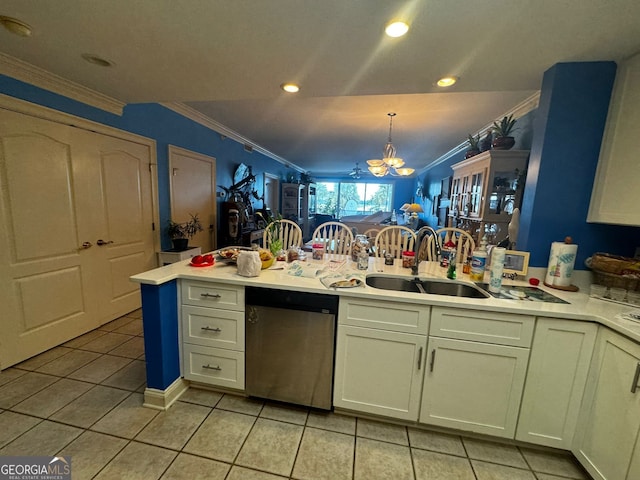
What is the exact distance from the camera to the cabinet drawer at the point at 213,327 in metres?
1.64

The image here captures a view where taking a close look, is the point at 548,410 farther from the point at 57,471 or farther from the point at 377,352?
the point at 57,471

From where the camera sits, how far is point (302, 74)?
186 centimetres

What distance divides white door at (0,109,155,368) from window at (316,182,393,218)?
7.56m

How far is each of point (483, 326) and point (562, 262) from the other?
784 mm

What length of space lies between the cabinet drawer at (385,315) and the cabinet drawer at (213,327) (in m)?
0.67

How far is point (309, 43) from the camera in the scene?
150 centimetres

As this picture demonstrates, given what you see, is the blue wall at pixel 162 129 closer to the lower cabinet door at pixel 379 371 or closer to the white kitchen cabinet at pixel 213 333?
the white kitchen cabinet at pixel 213 333

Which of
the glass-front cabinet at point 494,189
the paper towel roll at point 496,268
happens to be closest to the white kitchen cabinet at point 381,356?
the paper towel roll at point 496,268

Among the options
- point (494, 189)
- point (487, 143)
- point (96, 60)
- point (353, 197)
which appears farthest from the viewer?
point (353, 197)

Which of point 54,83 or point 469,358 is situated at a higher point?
point 54,83

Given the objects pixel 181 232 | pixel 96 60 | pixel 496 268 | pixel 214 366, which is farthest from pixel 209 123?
pixel 496 268

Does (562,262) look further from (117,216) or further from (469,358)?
(117,216)

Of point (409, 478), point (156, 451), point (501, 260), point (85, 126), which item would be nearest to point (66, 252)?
point (85, 126)

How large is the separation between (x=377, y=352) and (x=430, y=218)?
5702mm
